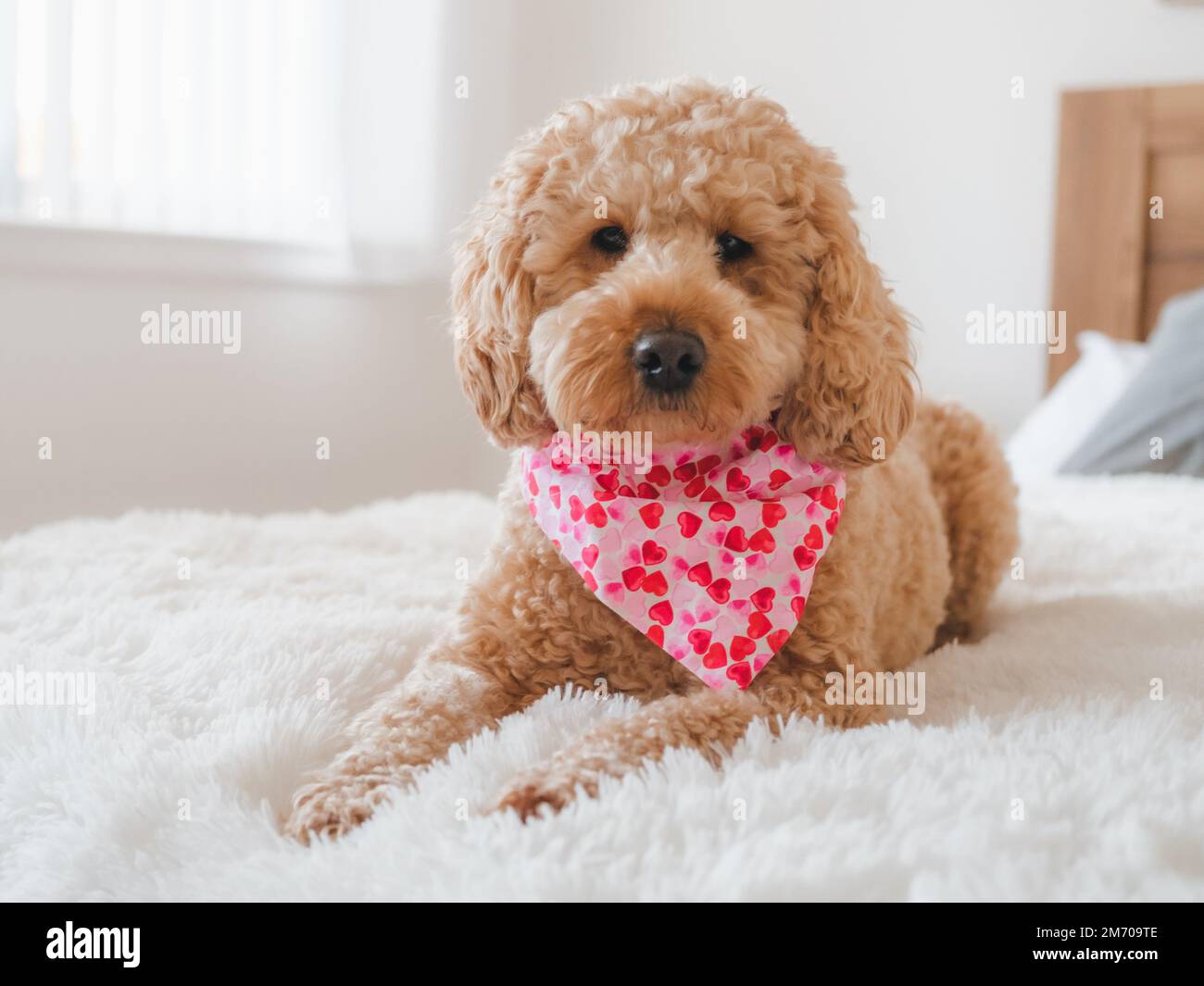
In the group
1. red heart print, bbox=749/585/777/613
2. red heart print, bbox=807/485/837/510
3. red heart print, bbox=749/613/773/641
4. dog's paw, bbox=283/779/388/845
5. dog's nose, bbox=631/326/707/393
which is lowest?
dog's paw, bbox=283/779/388/845

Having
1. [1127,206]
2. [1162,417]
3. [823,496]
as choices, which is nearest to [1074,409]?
[1162,417]

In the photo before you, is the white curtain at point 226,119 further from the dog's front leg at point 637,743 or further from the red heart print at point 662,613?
the dog's front leg at point 637,743

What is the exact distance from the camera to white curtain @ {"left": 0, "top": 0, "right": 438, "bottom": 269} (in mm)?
2830

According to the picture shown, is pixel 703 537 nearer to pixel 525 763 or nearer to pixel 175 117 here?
pixel 525 763

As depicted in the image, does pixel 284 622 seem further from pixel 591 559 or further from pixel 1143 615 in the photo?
pixel 1143 615

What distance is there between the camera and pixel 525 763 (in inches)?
48.0

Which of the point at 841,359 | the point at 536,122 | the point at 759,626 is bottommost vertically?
the point at 759,626

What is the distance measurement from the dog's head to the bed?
367mm

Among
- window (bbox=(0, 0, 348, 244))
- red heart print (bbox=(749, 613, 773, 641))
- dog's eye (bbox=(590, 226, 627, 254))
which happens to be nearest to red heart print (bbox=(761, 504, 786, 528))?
red heart print (bbox=(749, 613, 773, 641))

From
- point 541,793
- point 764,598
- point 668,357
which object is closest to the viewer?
point 541,793

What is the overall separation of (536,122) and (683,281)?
3.25 metres

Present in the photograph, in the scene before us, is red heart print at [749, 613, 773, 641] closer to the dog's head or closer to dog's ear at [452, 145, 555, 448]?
the dog's head

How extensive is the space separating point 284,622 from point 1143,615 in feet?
4.23
